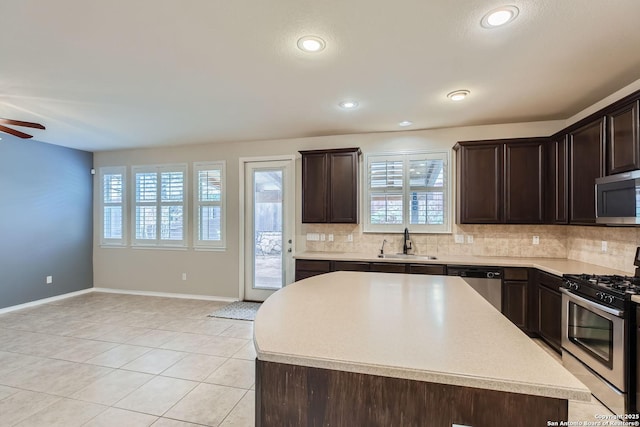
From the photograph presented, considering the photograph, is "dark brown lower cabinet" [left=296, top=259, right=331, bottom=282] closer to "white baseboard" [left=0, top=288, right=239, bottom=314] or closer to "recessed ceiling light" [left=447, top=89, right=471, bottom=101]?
"white baseboard" [left=0, top=288, right=239, bottom=314]

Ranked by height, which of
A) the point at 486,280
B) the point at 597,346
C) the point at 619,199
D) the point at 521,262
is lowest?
the point at 597,346

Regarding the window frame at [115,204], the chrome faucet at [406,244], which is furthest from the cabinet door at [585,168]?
the window frame at [115,204]

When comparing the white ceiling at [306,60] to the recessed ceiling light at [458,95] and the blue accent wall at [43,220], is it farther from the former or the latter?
the blue accent wall at [43,220]

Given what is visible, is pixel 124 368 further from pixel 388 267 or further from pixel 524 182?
pixel 524 182

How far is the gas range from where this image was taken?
2189 millimetres

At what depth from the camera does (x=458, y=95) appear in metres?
3.09

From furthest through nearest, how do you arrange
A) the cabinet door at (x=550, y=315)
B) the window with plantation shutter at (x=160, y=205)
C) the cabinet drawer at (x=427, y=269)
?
the window with plantation shutter at (x=160, y=205) < the cabinet drawer at (x=427, y=269) < the cabinet door at (x=550, y=315)

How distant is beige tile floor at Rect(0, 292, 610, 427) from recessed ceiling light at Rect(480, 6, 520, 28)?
2.79 metres

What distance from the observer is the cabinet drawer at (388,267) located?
3747mm

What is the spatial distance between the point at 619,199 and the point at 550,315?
1.31 metres

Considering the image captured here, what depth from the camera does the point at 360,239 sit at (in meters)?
4.52

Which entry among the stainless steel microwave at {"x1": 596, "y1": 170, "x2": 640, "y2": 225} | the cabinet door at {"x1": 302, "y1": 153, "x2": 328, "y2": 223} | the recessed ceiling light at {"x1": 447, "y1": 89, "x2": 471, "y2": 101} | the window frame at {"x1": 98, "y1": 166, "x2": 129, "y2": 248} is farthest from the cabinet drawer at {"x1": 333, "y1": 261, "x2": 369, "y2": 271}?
the window frame at {"x1": 98, "y1": 166, "x2": 129, "y2": 248}

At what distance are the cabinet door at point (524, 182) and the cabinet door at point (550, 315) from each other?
891 millimetres

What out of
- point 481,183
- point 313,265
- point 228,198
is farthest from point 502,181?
point 228,198
